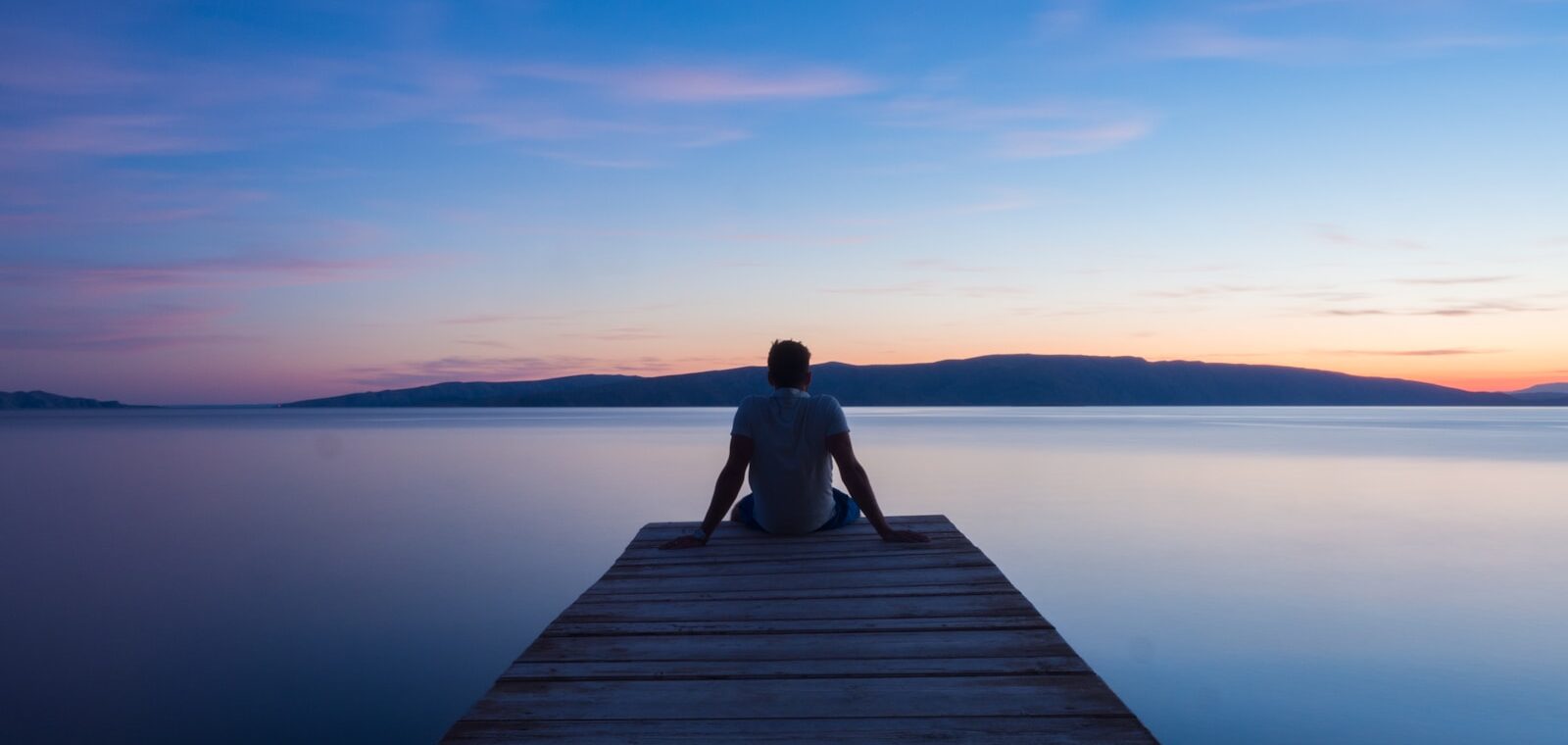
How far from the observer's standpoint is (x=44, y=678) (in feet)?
24.9

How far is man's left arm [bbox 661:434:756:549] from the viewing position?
627cm

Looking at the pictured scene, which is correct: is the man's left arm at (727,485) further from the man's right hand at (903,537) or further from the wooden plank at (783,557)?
the man's right hand at (903,537)

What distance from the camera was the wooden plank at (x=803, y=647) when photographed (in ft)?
13.7

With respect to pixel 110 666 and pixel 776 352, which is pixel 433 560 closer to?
pixel 110 666

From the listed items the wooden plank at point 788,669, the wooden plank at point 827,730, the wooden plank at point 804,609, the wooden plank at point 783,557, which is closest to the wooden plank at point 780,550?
the wooden plank at point 783,557

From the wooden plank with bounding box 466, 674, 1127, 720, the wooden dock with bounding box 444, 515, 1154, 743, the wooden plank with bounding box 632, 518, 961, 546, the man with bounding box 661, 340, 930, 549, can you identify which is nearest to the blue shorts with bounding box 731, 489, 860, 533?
the wooden plank with bounding box 632, 518, 961, 546

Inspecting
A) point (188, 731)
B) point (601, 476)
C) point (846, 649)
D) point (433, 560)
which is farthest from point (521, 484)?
point (846, 649)

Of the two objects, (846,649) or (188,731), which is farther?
(188,731)

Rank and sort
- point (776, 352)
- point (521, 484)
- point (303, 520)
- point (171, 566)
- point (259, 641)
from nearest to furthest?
point (776, 352)
point (259, 641)
point (171, 566)
point (303, 520)
point (521, 484)

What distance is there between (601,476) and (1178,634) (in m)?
19.0

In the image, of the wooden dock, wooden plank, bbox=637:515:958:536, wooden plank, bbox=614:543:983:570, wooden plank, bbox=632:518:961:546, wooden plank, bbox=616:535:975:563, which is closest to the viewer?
the wooden dock

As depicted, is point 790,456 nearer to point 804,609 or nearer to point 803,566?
point 803,566

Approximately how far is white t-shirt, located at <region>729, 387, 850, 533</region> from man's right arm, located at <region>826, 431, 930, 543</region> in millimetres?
78

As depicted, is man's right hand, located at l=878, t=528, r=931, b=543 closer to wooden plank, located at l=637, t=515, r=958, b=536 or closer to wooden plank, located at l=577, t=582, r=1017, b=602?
wooden plank, located at l=637, t=515, r=958, b=536
